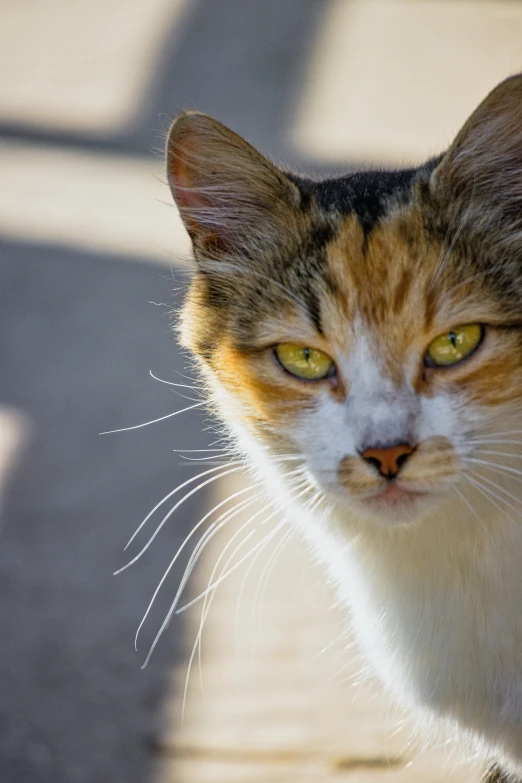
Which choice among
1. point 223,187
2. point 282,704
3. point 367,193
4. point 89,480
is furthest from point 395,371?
point 89,480

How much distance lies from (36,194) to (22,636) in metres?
1.99

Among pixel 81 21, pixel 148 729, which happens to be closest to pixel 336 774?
pixel 148 729

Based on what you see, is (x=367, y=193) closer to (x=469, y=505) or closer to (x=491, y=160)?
(x=491, y=160)

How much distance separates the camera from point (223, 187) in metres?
1.82

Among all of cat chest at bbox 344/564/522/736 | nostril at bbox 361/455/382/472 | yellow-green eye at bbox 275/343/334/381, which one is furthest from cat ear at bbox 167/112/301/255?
cat chest at bbox 344/564/522/736

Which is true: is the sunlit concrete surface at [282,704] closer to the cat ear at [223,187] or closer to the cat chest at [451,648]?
the cat chest at [451,648]

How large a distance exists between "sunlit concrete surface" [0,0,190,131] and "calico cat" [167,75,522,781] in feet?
8.56

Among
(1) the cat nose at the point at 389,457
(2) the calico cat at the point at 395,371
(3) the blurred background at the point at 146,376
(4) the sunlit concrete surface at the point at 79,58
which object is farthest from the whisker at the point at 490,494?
(4) the sunlit concrete surface at the point at 79,58

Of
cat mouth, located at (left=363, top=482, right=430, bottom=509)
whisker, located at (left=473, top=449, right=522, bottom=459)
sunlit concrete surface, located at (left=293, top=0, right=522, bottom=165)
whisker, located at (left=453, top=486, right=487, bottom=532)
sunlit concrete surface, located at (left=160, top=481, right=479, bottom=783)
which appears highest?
sunlit concrete surface, located at (left=293, top=0, right=522, bottom=165)

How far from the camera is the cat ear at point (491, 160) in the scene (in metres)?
1.61

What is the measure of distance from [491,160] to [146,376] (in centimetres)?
181

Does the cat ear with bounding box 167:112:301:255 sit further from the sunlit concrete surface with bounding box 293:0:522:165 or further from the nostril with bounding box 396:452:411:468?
the sunlit concrete surface with bounding box 293:0:522:165

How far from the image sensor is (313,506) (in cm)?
179

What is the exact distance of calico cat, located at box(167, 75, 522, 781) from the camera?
1.57 m
